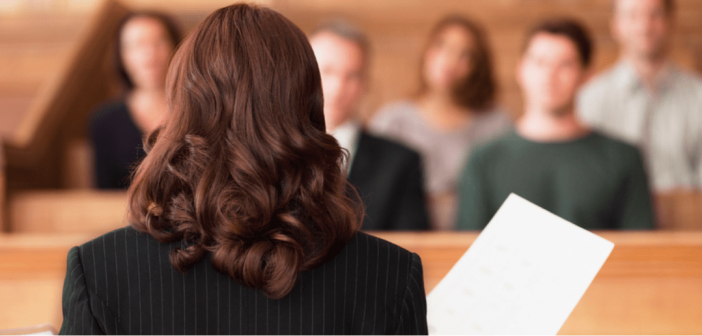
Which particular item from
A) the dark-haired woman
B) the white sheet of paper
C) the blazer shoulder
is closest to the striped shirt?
the dark-haired woman

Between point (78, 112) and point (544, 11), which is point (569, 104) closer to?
point (544, 11)

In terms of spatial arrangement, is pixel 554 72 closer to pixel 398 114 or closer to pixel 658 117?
pixel 398 114

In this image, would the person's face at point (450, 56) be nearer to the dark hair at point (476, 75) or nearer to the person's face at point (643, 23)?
the dark hair at point (476, 75)

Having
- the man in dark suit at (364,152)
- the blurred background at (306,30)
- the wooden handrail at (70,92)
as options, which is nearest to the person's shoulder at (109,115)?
the wooden handrail at (70,92)

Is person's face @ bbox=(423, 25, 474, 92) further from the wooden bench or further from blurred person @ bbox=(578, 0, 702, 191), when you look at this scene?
the wooden bench

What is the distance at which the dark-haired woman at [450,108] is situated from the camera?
2.91 m

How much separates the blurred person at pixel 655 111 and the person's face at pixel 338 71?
1674 millimetres

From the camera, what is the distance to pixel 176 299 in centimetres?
73

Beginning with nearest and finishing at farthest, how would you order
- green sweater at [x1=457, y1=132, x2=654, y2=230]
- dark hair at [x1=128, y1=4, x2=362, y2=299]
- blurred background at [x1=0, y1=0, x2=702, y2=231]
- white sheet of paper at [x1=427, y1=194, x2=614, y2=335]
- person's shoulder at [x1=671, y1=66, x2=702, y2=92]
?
dark hair at [x1=128, y1=4, x2=362, y2=299] < white sheet of paper at [x1=427, y1=194, x2=614, y2=335] < green sweater at [x1=457, y1=132, x2=654, y2=230] < person's shoulder at [x1=671, y1=66, x2=702, y2=92] < blurred background at [x1=0, y1=0, x2=702, y2=231]

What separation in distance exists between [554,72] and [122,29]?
210cm

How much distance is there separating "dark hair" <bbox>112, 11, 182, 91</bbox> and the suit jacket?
4.26 ft

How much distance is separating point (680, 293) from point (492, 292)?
0.60m

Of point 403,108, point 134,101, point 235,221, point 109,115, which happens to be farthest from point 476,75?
point 235,221

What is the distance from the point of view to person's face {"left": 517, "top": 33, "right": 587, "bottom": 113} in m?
2.11
